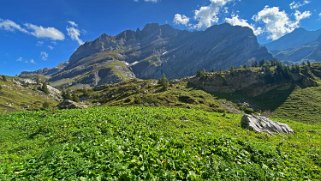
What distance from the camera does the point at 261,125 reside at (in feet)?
122

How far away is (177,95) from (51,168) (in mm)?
106129

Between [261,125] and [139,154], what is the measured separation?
23705 millimetres

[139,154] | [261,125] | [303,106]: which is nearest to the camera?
[139,154]

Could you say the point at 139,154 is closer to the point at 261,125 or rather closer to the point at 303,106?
the point at 261,125

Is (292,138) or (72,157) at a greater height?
(72,157)

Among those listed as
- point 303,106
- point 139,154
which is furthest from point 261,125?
point 303,106

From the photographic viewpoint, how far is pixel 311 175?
22.3 m

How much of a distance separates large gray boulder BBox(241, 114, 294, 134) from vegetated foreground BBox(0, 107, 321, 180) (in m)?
2.29

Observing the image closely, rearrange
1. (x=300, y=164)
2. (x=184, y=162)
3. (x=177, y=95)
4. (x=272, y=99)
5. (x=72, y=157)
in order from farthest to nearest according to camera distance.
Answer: (x=272, y=99) → (x=177, y=95) → (x=300, y=164) → (x=184, y=162) → (x=72, y=157)

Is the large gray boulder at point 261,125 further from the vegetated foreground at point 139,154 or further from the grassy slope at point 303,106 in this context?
the grassy slope at point 303,106

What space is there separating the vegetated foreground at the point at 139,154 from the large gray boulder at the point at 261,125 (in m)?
2.29

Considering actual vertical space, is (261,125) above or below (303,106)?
above

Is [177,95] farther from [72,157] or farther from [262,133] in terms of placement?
[72,157]

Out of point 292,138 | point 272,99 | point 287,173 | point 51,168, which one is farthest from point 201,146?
point 272,99
